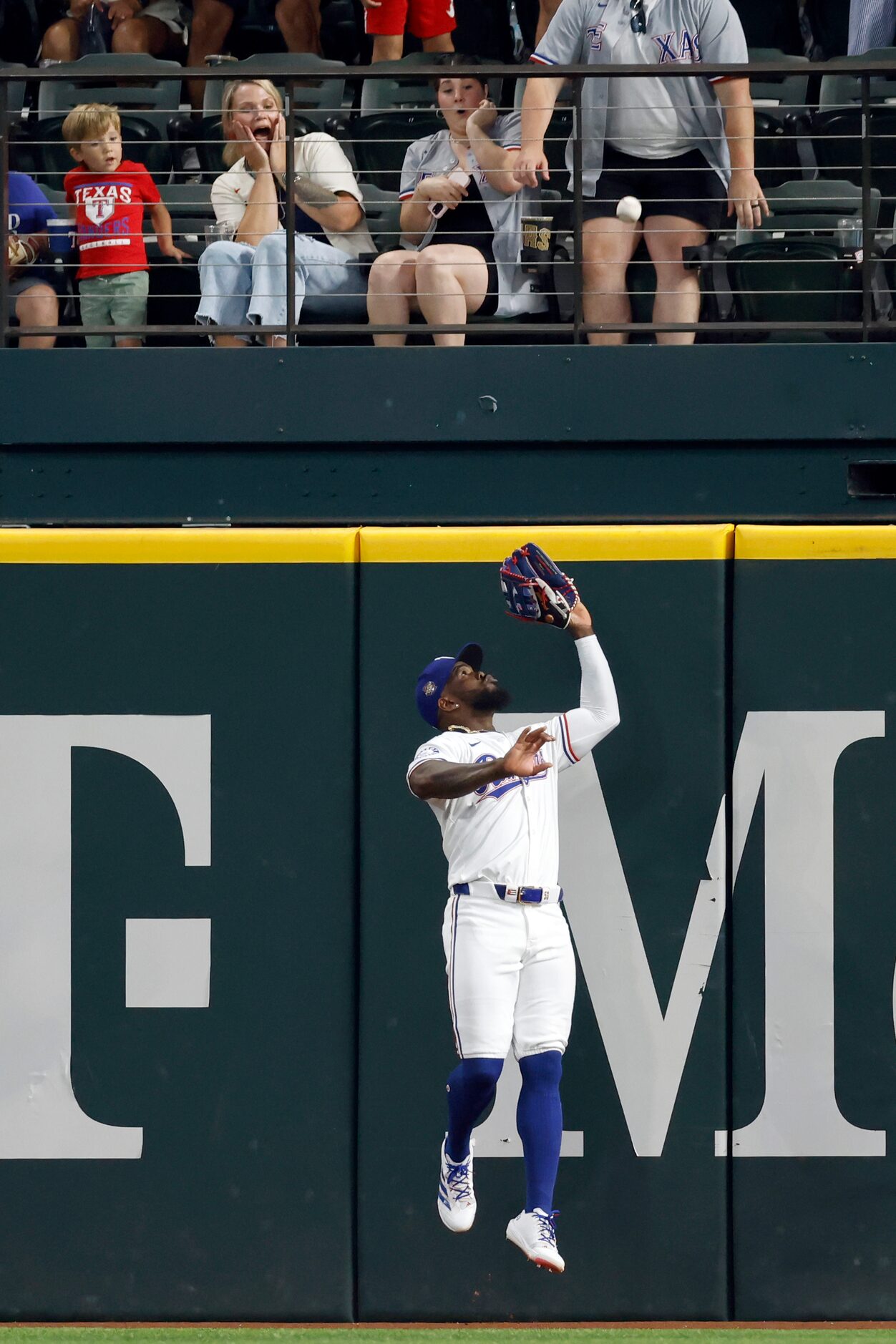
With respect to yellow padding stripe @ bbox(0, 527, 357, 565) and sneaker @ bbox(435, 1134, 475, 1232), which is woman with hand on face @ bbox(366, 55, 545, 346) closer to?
yellow padding stripe @ bbox(0, 527, 357, 565)

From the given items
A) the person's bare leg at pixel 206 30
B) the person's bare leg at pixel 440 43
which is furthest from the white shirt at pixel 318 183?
the person's bare leg at pixel 206 30

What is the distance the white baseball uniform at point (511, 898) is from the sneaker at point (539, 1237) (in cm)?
47

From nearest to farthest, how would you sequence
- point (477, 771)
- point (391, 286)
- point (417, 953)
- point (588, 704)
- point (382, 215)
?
1. point (477, 771)
2. point (588, 704)
3. point (417, 953)
4. point (391, 286)
5. point (382, 215)

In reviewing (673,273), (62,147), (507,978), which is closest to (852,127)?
(673,273)

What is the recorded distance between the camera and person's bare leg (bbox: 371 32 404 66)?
24.7 ft

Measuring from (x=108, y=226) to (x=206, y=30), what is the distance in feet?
8.74

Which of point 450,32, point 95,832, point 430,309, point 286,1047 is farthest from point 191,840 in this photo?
point 450,32

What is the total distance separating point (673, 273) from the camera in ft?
18.9

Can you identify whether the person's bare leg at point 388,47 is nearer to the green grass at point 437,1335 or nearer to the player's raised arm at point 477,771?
the player's raised arm at point 477,771

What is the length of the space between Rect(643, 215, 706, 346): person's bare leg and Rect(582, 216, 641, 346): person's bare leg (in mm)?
76

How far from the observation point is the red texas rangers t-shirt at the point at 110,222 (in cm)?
592

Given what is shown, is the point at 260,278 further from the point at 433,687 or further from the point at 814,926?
the point at 814,926

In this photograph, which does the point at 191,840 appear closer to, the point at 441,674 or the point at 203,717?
the point at 203,717

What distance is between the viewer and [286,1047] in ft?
16.7
